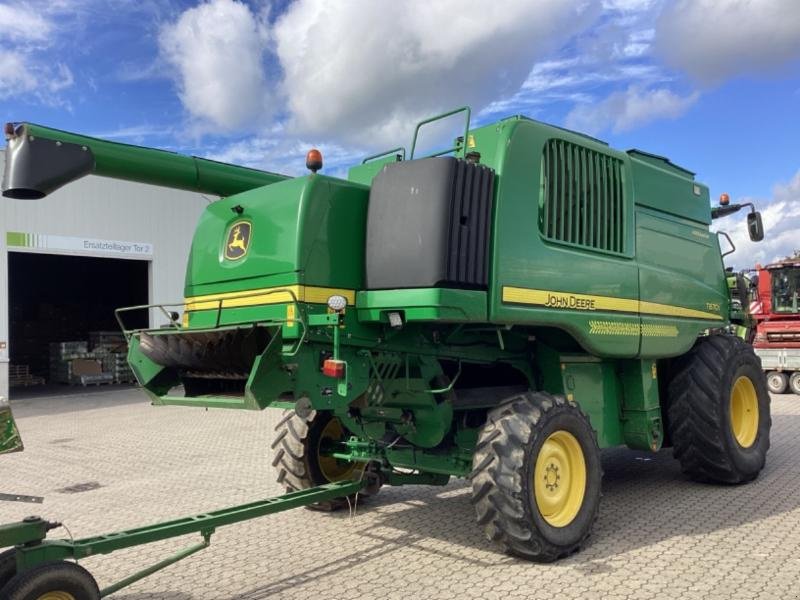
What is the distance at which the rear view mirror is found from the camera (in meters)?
7.83

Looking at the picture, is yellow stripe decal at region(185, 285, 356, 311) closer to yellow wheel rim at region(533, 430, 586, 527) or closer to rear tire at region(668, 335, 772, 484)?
yellow wheel rim at region(533, 430, 586, 527)

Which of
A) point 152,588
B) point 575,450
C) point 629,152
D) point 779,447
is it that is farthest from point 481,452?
point 779,447

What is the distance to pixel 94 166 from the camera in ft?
15.5

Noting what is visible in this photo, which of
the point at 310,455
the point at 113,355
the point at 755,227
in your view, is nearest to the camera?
the point at 310,455

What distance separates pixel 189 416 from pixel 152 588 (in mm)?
9904

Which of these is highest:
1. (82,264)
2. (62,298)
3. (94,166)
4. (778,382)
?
(82,264)

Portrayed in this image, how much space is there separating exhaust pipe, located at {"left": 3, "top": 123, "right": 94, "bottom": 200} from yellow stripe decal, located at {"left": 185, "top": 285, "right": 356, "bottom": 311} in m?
1.27

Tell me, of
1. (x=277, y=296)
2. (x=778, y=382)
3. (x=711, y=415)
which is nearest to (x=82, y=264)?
(x=778, y=382)

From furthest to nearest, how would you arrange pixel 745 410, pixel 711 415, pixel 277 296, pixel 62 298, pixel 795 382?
pixel 62 298, pixel 795 382, pixel 745 410, pixel 711 415, pixel 277 296

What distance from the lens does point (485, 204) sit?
4.80 metres

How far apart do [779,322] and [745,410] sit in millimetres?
9602

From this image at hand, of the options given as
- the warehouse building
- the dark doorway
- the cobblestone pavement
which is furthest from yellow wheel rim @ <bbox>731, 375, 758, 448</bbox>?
the dark doorway

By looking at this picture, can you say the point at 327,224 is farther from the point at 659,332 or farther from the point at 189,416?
the point at 189,416

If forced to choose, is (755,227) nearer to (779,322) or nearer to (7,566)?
(7,566)
